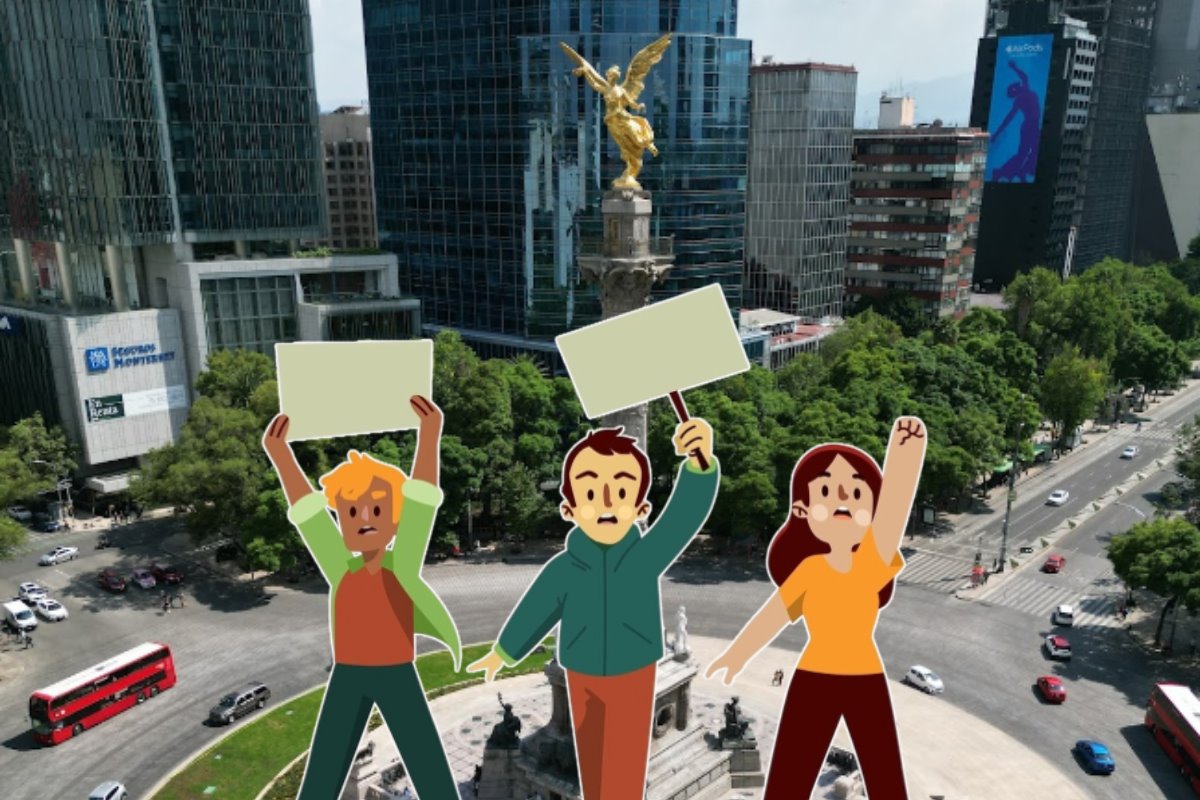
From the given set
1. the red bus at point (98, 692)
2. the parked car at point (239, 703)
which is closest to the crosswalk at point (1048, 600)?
the parked car at point (239, 703)

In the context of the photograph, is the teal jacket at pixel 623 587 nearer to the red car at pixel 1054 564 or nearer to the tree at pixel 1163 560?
the tree at pixel 1163 560

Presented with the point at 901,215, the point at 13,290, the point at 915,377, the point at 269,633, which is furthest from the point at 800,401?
the point at 13,290

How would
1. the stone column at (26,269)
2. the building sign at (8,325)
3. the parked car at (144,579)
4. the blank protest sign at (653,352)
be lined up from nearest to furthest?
the blank protest sign at (653,352) → the parked car at (144,579) → the building sign at (8,325) → the stone column at (26,269)

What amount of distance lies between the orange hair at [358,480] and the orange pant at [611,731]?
5.45 metres

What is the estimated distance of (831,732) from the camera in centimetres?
1862

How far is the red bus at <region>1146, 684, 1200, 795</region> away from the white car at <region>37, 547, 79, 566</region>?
72736mm

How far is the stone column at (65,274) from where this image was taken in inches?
3248

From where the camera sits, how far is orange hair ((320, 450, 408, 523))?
19.4m

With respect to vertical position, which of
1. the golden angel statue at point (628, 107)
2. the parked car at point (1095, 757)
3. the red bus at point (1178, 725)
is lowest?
the parked car at point (1095, 757)

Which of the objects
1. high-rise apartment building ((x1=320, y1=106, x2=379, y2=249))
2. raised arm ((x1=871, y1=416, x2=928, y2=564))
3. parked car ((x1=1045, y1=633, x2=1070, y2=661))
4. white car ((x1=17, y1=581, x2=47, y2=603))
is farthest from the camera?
high-rise apartment building ((x1=320, y1=106, x2=379, y2=249))

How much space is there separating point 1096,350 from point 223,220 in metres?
97.0

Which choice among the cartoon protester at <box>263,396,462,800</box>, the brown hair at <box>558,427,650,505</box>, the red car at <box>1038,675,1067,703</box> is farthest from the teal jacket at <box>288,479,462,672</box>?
the red car at <box>1038,675,1067,703</box>

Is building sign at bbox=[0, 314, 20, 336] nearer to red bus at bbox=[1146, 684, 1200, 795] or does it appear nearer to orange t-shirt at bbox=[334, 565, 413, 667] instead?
orange t-shirt at bbox=[334, 565, 413, 667]

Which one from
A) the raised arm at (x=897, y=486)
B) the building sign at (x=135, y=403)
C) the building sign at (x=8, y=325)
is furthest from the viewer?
the building sign at (x=8, y=325)
